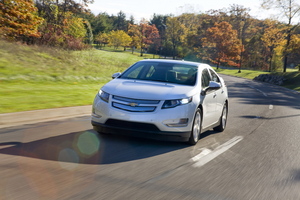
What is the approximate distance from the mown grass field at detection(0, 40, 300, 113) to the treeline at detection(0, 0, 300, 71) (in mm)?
6808

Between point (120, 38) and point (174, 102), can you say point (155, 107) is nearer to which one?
point (174, 102)

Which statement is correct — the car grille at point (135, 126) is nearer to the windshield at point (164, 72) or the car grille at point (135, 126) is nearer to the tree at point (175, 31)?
the windshield at point (164, 72)

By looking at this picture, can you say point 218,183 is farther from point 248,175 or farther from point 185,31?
point 185,31

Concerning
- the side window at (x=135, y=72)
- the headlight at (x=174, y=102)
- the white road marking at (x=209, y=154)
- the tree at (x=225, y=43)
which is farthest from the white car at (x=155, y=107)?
the tree at (x=225, y=43)

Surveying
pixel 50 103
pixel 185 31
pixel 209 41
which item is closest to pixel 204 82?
pixel 50 103

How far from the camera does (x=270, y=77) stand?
49.8m

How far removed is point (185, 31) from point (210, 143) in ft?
300

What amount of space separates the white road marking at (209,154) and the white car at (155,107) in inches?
16.5

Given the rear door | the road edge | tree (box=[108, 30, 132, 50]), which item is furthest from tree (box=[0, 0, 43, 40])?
tree (box=[108, 30, 132, 50])

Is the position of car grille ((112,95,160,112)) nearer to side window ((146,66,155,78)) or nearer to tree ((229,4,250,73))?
side window ((146,66,155,78))

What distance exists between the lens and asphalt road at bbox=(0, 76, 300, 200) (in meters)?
4.25

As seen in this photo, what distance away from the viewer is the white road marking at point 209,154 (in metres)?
5.99

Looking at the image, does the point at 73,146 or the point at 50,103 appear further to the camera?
the point at 50,103

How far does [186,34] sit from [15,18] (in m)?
72.4
